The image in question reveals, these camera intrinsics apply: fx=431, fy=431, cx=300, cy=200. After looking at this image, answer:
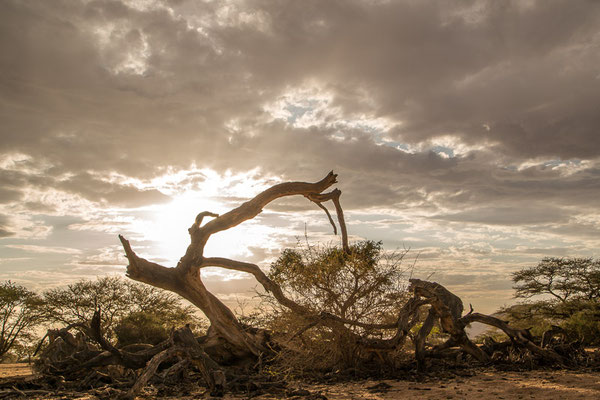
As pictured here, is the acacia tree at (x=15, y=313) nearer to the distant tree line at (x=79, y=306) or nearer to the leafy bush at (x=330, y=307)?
the distant tree line at (x=79, y=306)

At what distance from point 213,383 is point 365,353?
3.01 metres

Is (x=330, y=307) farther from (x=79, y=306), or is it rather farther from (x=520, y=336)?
(x=79, y=306)

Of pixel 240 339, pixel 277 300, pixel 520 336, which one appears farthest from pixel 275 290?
pixel 520 336

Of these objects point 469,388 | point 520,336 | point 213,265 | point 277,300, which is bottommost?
point 469,388

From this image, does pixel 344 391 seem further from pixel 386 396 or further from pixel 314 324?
pixel 314 324

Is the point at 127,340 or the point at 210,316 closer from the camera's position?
the point at 210,316

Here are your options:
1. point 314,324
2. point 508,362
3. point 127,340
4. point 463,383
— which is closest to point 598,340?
point 508,362

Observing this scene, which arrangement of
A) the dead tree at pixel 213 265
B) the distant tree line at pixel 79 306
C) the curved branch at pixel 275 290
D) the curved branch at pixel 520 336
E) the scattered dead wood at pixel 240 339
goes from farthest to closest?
the distant tree line at pixel 79 306 < the dead tree at pixel 213 265 < the curved branch at pixel 520 336 < the curved branch at pixel 275 290 < the scattered dead wood at pixel 240 339

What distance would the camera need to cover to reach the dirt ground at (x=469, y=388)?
630cm

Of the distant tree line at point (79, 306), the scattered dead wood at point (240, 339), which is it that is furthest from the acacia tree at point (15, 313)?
the scattered dead wood at point (240, 339)

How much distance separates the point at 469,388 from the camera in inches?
272

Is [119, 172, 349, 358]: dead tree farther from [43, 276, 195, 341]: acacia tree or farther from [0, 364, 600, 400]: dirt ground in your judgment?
[43, 276, 195, 341]: acacia tree

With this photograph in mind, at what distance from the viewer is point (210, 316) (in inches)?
377

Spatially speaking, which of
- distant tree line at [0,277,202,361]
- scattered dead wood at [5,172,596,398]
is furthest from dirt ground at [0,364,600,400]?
distant tree line at [0,277,202,361]
